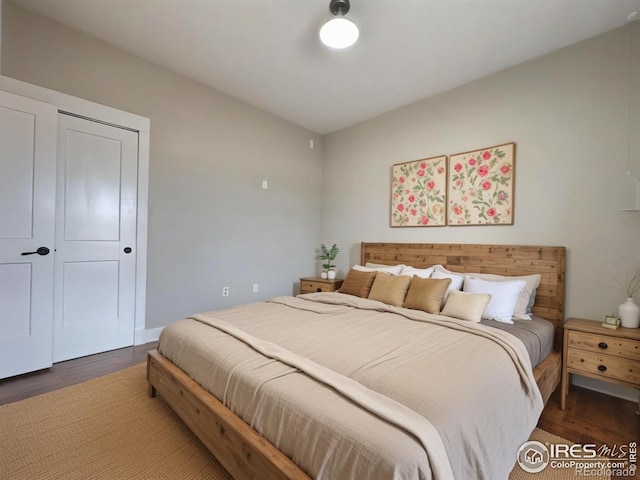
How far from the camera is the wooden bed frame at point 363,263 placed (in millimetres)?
1131

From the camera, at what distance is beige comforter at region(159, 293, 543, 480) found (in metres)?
0.93

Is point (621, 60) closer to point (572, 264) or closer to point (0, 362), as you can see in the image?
point (572, 264)

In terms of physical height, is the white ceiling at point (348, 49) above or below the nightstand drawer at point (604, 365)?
above

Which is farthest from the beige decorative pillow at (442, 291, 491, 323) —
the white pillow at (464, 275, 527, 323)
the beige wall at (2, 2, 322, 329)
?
the beige wall at (2, 2, 322, 329)

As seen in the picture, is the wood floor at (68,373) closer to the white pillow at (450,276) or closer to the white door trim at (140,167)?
the white door trim at (140,167)

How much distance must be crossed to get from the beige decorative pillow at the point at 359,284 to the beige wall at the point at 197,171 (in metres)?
1.34

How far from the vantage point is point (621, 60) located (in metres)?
2.27

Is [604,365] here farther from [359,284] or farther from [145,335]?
[145,335]

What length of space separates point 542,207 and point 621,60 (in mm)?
1201

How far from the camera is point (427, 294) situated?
8.11ft

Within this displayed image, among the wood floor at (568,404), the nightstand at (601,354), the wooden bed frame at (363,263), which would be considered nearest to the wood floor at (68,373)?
the wood floor at (568,404)

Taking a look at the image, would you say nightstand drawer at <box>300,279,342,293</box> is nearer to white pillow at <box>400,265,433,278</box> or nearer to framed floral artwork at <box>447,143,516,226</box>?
white pillow at <box>400,265,433,278</box>

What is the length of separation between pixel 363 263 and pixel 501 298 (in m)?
1.80

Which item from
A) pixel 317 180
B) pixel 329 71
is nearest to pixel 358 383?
pixel 329 71
